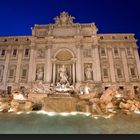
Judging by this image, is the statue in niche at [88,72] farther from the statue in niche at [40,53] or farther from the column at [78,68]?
the statue in niche at [40,53]

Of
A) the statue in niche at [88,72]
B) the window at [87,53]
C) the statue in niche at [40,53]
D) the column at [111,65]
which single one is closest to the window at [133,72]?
the column at [111,65]

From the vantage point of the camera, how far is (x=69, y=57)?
93.7 feet

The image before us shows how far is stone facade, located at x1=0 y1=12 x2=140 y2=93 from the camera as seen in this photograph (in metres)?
26.1

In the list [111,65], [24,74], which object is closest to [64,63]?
[24,74]

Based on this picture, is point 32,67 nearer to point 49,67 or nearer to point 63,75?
point 49,67

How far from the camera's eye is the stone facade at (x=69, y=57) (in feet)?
85.7

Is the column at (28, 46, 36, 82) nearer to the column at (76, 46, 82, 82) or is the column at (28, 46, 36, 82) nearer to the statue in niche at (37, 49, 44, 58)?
the statue in niche at (37, 49, 44, 58)

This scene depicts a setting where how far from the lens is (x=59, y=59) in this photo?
28.5 m

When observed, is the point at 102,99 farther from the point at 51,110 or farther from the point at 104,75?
the point at 104,75

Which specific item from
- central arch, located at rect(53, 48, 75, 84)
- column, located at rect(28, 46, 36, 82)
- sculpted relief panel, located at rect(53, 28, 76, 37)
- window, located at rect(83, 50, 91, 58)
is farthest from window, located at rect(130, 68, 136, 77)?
column, located at rect(28, 46, 36, 82)

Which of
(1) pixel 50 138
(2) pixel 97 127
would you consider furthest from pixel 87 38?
(1) pixel 50 138

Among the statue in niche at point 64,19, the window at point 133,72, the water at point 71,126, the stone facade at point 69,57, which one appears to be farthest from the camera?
the statue in niche at point 64,19

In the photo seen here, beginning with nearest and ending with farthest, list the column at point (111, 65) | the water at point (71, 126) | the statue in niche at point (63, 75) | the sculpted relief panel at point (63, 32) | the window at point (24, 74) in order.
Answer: the water at point (71, 126), the statue in niche at point (63, 75), the column at point (111, 65), the window at point (24, 74), the sculpted relief panel at point (63, 32)

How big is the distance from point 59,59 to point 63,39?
130 inches
